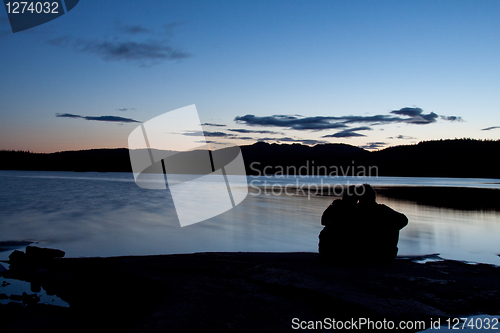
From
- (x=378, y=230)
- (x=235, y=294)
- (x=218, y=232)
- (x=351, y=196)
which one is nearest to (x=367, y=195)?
(x=351, y=196)

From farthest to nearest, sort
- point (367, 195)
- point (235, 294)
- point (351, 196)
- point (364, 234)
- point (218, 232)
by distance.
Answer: point (218, 232) < point (351, 196) < point (367, 195) < point (364, 234) < point (235, 294)

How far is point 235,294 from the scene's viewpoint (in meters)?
4.61

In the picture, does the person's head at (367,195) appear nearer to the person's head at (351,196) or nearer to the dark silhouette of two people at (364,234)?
the dark silhouette of two people at (364,234)

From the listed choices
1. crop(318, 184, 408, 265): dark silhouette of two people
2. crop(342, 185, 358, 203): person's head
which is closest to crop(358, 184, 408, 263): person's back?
crop(318, 184, 408, 265): dark silhouette of two people

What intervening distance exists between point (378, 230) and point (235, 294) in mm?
3564

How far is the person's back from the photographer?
6719 millimetres

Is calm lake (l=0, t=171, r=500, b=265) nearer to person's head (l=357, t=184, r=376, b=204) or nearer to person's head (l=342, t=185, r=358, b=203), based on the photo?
person's head (l=342, t=185, r=358, b=203)

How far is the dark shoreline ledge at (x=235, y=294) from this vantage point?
3982mm

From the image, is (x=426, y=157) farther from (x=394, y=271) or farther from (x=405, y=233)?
(x=394, y=271)

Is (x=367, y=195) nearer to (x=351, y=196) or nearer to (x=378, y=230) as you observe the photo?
(x=351, y=196)

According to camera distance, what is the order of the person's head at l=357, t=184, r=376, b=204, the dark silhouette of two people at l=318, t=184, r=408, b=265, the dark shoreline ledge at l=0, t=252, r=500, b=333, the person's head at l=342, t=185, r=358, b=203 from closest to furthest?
the dark shoreline ledge at l=0, t=252, r=500, b=333 < the dark silhouette of two people at l=318, t=184, r=408, b=265 < the person's head at l=357, t=184, r=376, b=204 < the person's head at l=342, t=185, r=358, b=203

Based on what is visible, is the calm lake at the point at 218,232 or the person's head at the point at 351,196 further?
the calm lake at the point at 218,232

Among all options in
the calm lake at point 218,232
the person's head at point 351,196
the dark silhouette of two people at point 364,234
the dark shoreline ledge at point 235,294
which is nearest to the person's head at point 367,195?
the dark silhouette of two people at point 364,234

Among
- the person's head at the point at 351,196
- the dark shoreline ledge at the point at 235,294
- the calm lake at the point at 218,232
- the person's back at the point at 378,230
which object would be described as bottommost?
the calm lake at the point at 218,232
